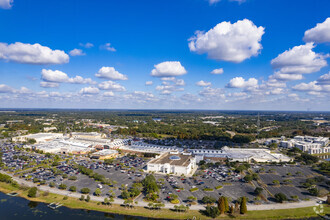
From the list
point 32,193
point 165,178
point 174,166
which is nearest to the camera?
point 32,193

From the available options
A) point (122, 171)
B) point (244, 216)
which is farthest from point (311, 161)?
point (122, 171)

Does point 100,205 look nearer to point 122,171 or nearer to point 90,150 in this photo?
point 122,171

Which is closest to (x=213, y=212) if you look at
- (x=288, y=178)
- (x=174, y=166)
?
(x=174, y=166)

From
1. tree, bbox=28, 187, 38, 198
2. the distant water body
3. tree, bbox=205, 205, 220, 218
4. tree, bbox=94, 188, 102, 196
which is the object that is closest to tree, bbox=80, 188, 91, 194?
tree, bbox=94, 188, 102, 196

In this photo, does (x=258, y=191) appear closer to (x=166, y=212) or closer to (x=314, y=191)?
(x=314, y=191)

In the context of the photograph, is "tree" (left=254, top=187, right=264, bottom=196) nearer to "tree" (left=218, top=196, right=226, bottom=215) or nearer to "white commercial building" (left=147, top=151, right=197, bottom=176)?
"tree" (left=218, top=196, right=226, bottom=215)

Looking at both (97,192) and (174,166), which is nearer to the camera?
(97,192)

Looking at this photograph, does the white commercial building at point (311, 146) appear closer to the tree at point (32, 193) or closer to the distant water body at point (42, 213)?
the distant water body at point (42, 213)

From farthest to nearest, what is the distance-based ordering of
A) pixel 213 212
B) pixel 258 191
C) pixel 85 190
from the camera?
pixel 258 191, pixel 85 190, pixel 213 212

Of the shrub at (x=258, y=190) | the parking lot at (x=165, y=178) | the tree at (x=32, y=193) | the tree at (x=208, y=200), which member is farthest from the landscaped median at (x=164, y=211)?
the shrub at (x=258, y=190)
